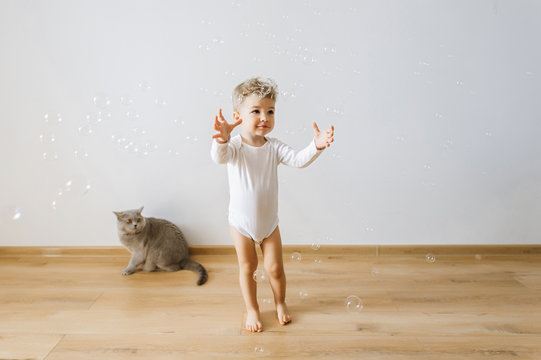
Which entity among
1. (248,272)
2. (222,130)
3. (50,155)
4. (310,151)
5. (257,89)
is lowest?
(248,272)

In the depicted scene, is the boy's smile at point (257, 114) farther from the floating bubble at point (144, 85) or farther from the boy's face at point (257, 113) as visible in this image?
the floating bubble at point (144, 85)

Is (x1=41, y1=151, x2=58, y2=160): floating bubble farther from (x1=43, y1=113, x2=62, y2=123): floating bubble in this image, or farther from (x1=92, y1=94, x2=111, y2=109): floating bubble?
(x1=92, y1=94, x2=111, y2=109): floating bubble

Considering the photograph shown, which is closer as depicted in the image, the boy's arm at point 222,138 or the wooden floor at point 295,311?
the boy's arm at point 222,138

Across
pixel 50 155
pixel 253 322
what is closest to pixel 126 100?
pixel 50 155

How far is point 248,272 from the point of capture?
5.72 ft

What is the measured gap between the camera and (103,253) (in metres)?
2.61

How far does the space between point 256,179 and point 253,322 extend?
0.61 meters

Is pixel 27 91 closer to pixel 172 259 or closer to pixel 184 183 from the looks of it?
pixel 184 183

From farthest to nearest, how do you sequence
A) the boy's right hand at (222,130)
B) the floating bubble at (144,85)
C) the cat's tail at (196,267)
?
the floating bubble at (144,85), the cat's tail at (196,267), the boy's right hand at (222,130)

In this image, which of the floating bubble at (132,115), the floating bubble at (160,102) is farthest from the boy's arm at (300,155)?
the floating bubble at (132,115)

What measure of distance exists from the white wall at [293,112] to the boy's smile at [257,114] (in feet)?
2.67

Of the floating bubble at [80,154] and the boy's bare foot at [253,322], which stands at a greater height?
the floating bubble at [80,154]

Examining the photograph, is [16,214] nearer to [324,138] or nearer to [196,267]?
[196,267]

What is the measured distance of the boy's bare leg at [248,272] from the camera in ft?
5.57
